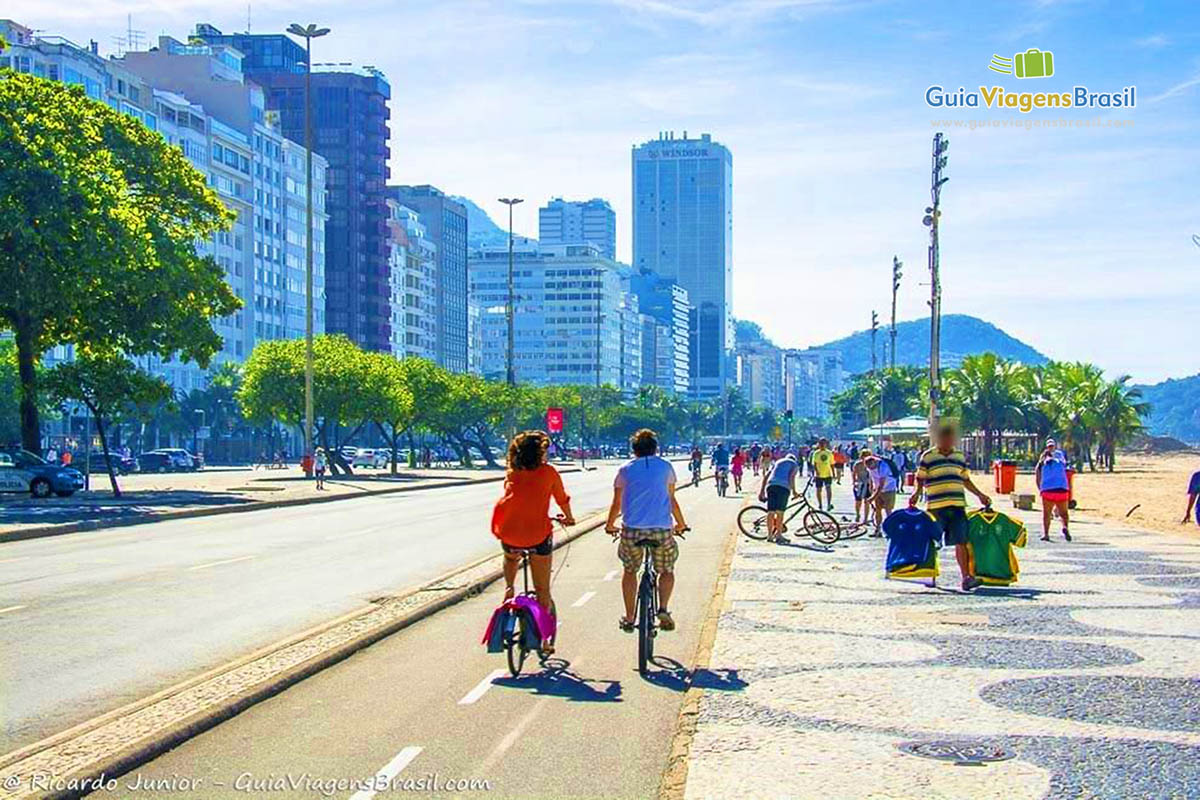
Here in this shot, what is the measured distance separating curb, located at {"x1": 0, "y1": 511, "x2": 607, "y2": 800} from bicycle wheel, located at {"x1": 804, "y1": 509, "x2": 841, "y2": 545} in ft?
42.3

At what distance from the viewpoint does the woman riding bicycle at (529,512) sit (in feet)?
35.9

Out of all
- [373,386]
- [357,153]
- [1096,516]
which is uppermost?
[357,153]

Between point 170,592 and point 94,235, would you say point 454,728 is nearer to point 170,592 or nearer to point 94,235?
point 170,592

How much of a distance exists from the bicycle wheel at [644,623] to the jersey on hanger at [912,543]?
6727 millimetres

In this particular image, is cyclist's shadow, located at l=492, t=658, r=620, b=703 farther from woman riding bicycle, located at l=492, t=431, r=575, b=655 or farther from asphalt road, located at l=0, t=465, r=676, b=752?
asphalt road, located at l=0, t=465, r=676, b=752

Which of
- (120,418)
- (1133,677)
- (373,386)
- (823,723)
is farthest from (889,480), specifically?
(373,386)

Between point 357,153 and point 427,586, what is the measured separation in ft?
503

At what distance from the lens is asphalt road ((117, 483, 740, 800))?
7465mm

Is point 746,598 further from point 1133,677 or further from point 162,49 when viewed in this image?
point 162,49

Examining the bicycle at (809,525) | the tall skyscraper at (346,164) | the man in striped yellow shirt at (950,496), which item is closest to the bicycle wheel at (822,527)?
the bicycle at (809,525)

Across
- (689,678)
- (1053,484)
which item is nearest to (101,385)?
(1053,484)

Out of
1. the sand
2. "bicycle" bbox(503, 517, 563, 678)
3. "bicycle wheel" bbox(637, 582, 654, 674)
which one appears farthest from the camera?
the sand

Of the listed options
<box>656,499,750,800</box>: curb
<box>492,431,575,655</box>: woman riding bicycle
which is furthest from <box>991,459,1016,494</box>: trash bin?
<box>492,431,575,655</box>: woman riding bicycle

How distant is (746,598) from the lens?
15.8 m
